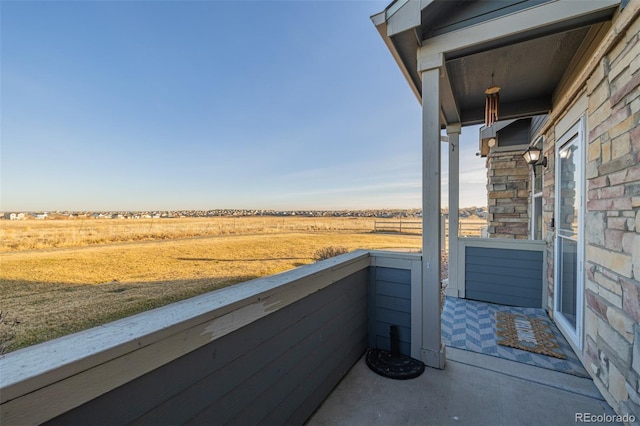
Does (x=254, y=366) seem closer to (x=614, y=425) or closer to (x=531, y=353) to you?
(x=614, y=425)

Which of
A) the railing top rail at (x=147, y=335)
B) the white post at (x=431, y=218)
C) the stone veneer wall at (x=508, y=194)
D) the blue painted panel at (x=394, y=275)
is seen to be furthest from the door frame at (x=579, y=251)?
the railing top rail at (x=147, y=335)

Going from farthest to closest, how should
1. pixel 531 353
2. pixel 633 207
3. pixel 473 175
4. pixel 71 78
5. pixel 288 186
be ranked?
pixel 288 186 < pixel 473 175 < pixel 71 78 < pixel 531 353 < pixel 633 207

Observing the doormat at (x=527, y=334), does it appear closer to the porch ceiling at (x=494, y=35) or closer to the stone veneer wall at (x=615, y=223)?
Answer: the stone veneer wall at (x=615, y=223)

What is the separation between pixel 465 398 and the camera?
1.94 m

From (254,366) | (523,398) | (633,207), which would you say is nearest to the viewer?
(254,366)

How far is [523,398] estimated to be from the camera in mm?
1943

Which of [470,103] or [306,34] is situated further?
[306,34]

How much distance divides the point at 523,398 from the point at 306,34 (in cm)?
644

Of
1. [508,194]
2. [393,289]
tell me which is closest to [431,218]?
[393,289]

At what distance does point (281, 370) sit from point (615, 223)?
241 centimetres

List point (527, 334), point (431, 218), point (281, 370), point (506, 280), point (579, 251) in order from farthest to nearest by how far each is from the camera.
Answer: point (506, 280) < point (527, 334) < point (579, 251) < point (431, 218) < point (281, 370)

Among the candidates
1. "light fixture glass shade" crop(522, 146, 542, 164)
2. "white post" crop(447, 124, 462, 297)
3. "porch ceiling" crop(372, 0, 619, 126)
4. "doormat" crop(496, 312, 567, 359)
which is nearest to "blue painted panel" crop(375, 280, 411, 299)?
"doormat" crop(496, 312, 567, 359)

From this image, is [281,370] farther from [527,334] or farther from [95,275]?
[95,275]

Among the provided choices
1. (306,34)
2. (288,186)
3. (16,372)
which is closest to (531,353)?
(16,372)
